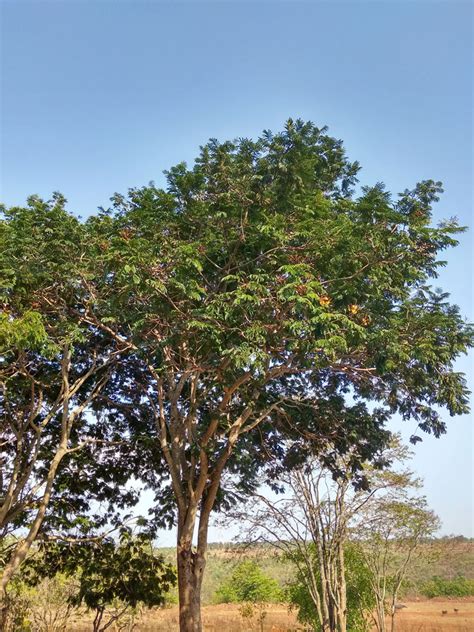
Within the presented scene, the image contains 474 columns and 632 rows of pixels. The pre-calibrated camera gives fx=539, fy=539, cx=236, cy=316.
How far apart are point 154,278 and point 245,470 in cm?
626

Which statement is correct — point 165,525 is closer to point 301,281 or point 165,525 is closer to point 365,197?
point 301,281

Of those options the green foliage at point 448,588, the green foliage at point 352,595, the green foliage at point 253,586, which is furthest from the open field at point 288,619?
the green foliage at point 253,586

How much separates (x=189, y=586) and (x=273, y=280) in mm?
6416

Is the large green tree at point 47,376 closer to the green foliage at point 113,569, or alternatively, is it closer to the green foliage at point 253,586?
the green foliage at point 113,569

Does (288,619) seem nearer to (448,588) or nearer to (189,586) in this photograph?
(448,588)

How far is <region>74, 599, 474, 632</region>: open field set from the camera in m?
28.3

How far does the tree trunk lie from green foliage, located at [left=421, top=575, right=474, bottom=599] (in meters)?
50.3

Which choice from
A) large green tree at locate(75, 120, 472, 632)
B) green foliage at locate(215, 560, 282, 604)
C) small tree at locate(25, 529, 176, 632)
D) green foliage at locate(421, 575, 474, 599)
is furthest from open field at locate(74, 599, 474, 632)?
large green tree at locate(75, 120, 472, 632)

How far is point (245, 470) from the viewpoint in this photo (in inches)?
508

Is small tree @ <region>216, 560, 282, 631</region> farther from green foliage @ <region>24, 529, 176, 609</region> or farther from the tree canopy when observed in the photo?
the tree canopy

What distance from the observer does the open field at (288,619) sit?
28283mm

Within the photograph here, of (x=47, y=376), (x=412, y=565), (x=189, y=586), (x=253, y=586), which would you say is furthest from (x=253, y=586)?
(x=47, y=376)

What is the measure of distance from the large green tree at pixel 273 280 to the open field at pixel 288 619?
62.2 ft

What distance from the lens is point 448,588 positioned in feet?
172
